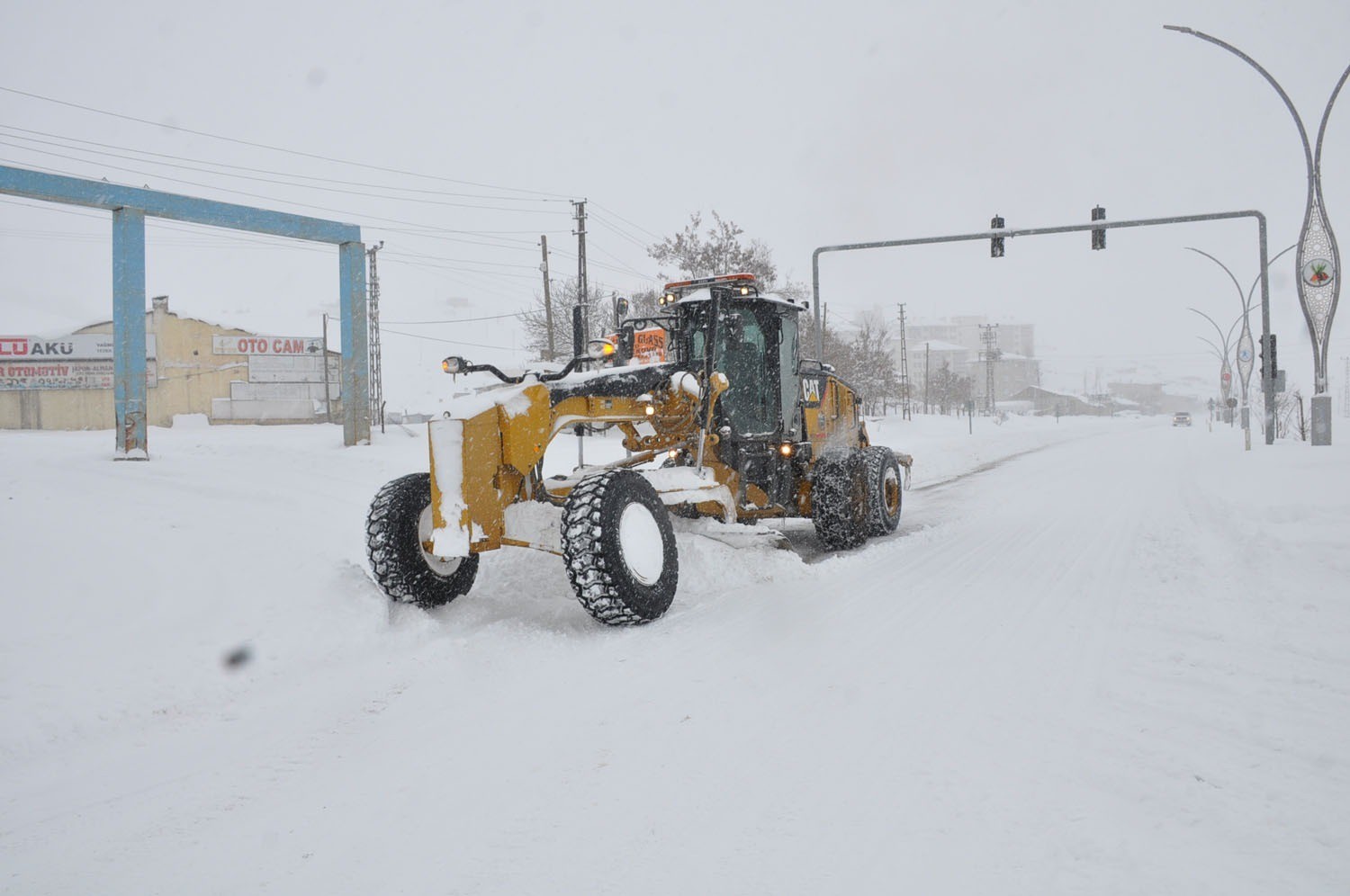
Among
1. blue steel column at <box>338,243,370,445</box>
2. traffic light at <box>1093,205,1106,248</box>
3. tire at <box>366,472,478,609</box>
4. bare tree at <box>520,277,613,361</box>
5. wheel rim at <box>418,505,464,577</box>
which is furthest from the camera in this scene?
bare tree at <box>520,277,613,361</box>

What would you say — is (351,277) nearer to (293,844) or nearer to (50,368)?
(293,844)

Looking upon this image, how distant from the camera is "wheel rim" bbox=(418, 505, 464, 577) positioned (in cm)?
596

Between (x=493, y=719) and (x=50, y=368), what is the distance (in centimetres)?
5114

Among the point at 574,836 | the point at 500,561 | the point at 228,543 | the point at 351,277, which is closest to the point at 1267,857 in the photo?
the point at 574,836

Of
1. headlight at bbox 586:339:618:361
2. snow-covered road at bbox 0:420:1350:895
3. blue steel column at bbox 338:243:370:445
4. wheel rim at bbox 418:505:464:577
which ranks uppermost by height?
blue steel column at bbox 338:243:370:445

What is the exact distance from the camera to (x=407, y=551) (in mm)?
5859

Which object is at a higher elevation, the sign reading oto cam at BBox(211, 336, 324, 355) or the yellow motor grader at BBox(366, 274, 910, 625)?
the sign reading oto cam at BBox(211, 336, 324, 355)

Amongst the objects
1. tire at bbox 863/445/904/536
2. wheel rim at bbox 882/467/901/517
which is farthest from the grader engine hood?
wheel rim at bbox 882/467/901/517

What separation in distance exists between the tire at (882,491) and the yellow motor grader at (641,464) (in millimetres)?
30

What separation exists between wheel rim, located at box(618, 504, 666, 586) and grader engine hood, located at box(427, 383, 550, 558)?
781 mm

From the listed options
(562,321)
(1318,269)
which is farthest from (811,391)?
(562,321)

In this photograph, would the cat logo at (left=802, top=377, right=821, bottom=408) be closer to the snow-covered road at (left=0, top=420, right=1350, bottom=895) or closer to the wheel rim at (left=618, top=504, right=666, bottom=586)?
the snow-covered road at (left=0, top=420, right=1350, bottom=895)

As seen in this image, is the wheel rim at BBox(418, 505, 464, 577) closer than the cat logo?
Yes

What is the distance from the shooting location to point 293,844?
2.91 metres
